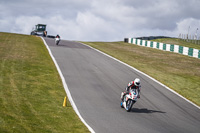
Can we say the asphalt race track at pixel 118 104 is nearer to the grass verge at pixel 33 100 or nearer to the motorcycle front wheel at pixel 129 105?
the motorcycle front wheel at pixel 129 105

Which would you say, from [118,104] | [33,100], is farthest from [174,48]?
[33,100]

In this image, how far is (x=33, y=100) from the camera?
13.5 meters

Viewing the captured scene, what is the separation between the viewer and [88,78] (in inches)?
782

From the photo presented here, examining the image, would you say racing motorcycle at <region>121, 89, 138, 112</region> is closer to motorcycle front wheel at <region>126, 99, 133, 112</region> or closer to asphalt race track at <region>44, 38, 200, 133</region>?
motorcycle front wheel at <region>126, 99, 133, 112</region>

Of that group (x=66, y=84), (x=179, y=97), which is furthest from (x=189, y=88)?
(x=66, y=84)

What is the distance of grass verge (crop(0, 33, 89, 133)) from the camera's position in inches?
395

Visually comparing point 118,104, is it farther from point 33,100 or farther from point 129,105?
point 33,100

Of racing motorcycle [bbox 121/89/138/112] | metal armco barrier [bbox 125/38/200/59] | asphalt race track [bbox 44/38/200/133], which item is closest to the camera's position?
asphalt race track [bbox 44/38/200/133]

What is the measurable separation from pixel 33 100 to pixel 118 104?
4.59 meters

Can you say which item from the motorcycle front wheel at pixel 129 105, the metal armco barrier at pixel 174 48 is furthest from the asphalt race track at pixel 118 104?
the metal armco barrier at pixel 174 48

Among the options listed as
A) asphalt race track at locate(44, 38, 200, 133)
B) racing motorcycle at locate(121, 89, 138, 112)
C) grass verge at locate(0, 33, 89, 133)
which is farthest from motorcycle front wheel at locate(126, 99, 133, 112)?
grass verge at locate(0, 33, 89, 133)

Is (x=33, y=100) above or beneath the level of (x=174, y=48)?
beneath

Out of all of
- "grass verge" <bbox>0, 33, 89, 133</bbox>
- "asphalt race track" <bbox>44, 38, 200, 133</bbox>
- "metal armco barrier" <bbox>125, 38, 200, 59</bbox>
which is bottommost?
"asphalt race track" <bbox>44, 38, 200, 133</bbox>

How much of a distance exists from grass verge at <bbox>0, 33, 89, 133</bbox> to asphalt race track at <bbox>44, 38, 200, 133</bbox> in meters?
0.85
